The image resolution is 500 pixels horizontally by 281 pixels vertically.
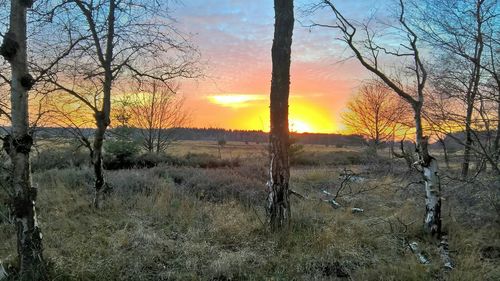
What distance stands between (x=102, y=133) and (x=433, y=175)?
7.18m

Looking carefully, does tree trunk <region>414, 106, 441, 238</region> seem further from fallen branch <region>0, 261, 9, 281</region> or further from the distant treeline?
the distant treeline

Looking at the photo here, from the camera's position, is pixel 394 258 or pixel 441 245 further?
pixel 441 245

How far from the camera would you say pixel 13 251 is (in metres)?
6.04

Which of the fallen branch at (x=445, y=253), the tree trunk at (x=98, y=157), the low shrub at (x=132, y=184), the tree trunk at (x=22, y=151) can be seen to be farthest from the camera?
the low shrub at (x=132, y=184)

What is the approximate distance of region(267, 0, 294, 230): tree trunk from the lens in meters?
6.92

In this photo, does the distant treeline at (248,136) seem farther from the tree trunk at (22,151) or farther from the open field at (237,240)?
the tree trunk at (22,151)

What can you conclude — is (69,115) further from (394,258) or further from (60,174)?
(394,258)

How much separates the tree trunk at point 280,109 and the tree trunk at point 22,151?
3828 mm

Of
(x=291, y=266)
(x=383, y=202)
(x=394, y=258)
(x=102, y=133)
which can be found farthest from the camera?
(x=383, y=202)

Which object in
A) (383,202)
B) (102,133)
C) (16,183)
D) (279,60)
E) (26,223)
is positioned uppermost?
(279,60)

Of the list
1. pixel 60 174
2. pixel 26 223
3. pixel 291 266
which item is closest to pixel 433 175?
pixel 291 266

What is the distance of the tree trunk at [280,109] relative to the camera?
6.92m

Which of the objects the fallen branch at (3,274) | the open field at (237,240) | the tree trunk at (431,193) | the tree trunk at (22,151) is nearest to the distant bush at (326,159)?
the open field at (237,240)

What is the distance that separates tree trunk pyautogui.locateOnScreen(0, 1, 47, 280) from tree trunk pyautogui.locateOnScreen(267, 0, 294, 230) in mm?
3828
